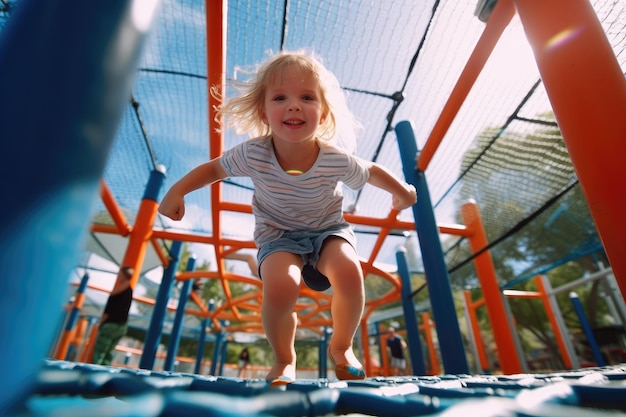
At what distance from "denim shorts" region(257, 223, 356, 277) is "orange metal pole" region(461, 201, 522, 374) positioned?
6.39ft

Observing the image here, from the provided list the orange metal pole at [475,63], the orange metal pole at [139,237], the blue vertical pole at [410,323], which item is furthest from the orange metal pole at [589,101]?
the blue vertical pole at [410,323]

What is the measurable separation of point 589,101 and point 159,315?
4.06 m

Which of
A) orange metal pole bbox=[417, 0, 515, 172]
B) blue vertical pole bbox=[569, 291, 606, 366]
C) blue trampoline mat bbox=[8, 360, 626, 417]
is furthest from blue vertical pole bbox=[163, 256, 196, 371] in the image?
blue vertical pole bbox=[569, 291, 606, 366]

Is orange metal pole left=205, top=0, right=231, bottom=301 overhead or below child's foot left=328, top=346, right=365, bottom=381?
overhead

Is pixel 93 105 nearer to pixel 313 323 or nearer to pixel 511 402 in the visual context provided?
pixel 511 402

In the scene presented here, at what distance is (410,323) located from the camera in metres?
3.96

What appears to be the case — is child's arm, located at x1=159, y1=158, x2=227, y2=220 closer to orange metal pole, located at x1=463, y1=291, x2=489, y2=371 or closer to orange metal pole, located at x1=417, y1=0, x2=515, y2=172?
orange metal pole, located at x1=417, y1=0, x2=515, y2=172

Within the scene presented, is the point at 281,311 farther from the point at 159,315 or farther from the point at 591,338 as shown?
the point at 591,338

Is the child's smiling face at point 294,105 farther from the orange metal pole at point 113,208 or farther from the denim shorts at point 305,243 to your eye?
the orange metal pole at point 113,208

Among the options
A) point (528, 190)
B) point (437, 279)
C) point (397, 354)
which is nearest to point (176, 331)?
point (437, 279)

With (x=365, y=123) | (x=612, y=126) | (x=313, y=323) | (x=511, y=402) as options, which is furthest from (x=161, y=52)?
(x=313, y=323)

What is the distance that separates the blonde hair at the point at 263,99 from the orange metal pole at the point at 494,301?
192 centimetres

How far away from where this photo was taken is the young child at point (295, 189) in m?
1.10

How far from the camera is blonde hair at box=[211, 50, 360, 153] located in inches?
53.3
